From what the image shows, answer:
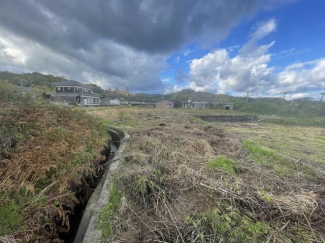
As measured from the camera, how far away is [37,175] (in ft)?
7.55

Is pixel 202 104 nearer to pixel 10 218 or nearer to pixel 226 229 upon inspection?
pixel 226 229

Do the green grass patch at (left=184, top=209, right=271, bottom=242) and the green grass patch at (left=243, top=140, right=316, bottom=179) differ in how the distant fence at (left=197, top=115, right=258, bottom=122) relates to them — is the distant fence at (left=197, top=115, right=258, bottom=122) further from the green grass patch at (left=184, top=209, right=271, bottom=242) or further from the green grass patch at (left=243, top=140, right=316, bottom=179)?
the green grass patch at (left=184, top=209, right=271, bottom=242)

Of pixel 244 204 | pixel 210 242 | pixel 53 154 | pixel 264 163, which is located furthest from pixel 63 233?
pixel 264 163

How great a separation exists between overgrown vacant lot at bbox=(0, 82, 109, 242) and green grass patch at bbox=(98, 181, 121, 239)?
0.56m

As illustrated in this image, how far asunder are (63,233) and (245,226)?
2714mm

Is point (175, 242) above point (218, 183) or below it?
below

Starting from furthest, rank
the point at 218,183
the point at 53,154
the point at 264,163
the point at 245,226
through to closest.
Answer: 1. the point at 264,163
2. the point at 53,154
3. the point at 218,183
4. the point at 245,226

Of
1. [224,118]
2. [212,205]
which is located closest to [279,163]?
[212,205]

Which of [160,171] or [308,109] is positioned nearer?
[160,171]

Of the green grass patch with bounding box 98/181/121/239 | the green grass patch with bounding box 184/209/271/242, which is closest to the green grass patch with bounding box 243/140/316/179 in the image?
the green grass patch with bounding box 184/209/271/242

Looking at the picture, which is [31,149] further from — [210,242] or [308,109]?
[308,109]

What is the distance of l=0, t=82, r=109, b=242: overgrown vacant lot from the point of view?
67.7 inches

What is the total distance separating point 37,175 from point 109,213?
149cm

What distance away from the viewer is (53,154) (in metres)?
2.68
